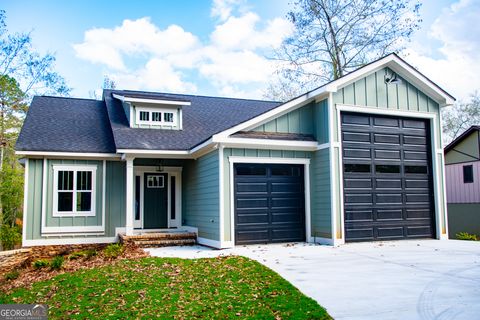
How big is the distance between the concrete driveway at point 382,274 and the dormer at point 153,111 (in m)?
5.03

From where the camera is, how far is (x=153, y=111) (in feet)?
49.6

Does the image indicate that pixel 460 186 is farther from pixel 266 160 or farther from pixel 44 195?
pixel 44 195

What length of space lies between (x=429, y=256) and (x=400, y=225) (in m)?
2.81

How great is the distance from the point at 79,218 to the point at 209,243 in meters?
4.49

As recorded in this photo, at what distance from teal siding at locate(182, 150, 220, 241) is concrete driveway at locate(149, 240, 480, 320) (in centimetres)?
A: 77

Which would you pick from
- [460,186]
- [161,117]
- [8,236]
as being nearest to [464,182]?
[460,186]

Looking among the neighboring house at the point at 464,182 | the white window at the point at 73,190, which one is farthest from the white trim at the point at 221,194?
the neighboring house at the point at 464,182

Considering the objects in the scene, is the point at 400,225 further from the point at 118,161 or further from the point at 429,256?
the point at 118,161

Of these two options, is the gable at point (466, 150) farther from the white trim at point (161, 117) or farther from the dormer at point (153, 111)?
the white trim at point (161, 117)

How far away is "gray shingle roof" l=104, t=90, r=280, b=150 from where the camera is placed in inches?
523

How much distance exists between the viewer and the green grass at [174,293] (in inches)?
224

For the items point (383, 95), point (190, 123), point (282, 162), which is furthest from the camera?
point (190, 123)

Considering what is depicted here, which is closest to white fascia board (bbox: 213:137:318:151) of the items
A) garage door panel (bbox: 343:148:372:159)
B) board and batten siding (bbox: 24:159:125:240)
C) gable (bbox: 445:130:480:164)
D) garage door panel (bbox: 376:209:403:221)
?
garage door panel (bbox: 343:148:372:159)

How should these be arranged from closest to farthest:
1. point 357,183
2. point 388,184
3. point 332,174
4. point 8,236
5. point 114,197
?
point 332,174 < point 357,183 < point 388,184 < point 114,197 < point 8,236
